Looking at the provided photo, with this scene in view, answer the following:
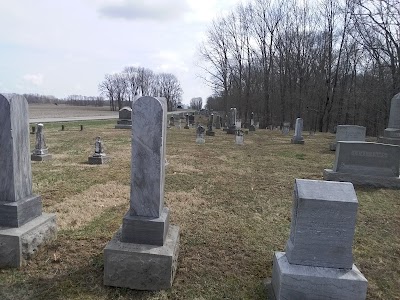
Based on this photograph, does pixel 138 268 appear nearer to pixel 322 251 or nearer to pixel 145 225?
pixel 145 225

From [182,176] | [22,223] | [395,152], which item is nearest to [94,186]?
[182,176]

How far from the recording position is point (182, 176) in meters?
8.23

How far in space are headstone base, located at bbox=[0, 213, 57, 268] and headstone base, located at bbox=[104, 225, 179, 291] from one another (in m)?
1.14

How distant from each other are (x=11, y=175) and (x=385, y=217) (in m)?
6.44

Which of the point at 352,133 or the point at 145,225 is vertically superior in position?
the point at 352,133

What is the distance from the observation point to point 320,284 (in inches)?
111

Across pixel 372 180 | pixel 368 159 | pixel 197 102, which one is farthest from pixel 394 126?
pixel 197 102

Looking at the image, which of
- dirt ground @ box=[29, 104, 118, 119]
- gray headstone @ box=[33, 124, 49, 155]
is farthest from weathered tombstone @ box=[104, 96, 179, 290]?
dirt ground @ box=[29, 104, 118, 119]

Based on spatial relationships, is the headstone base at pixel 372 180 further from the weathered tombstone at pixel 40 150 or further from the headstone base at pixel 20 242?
the weathered tombstone at pixel 40 150

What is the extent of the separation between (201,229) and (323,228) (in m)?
2.32

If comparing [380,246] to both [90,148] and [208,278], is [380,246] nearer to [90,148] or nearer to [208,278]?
[208,278]

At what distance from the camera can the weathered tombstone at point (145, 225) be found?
3180 mm

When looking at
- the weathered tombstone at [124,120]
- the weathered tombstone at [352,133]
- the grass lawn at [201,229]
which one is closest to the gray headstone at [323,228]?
the grass lawn at [201,229]

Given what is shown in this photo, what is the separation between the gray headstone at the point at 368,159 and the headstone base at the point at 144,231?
6.57 m
